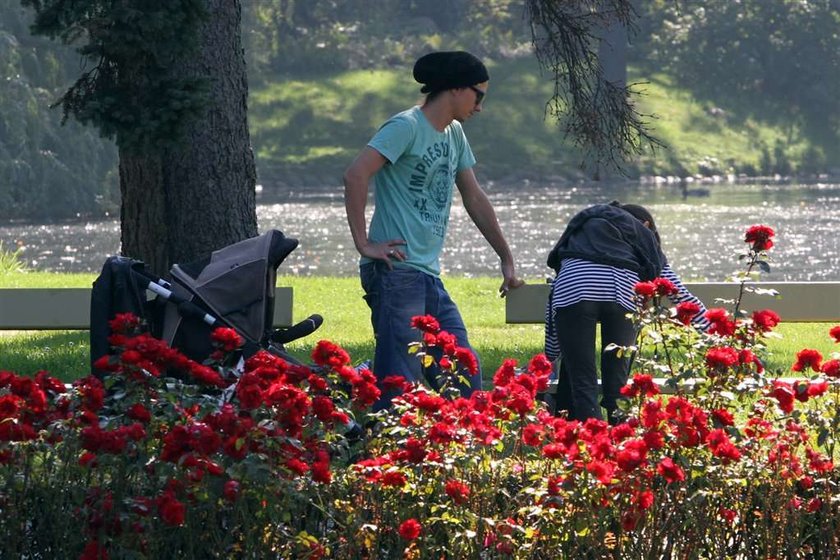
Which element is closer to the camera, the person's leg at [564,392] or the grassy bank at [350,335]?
the person's leg at [564,392]

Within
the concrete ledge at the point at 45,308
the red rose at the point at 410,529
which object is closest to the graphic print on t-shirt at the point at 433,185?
the red rose at the point at 410,529

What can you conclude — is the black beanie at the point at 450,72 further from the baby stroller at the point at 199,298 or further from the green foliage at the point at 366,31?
the green foliage at the point at 366,31

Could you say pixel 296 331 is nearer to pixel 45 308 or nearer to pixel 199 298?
pixel 199 298

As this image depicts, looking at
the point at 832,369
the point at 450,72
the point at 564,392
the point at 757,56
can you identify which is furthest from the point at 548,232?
the point at 757,56

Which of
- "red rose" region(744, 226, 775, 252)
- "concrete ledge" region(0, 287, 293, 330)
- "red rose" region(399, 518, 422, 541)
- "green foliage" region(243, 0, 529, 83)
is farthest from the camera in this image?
"green foliage" region(243, 0, 529, 83)

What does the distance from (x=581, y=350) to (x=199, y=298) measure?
1.48 meters

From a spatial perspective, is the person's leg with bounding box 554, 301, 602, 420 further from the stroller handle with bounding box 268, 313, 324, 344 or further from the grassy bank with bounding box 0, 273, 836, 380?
the grassy bank with bounding box 0, 273, 836, 380

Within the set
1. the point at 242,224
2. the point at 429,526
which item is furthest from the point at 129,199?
the point at 429,526

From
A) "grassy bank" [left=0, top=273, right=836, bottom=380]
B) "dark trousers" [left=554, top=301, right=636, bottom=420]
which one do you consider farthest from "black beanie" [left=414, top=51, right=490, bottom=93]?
"grassy bank" [left=0, top=273, right=836, bottom=380]

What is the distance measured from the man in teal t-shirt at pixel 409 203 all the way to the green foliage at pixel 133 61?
1.68 metres

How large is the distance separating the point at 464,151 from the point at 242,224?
240 centimetres

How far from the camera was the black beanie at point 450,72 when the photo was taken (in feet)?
17.4

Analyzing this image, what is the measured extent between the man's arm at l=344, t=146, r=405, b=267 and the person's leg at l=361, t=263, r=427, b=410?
8cm

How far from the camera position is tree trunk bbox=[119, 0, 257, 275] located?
7.70 m
